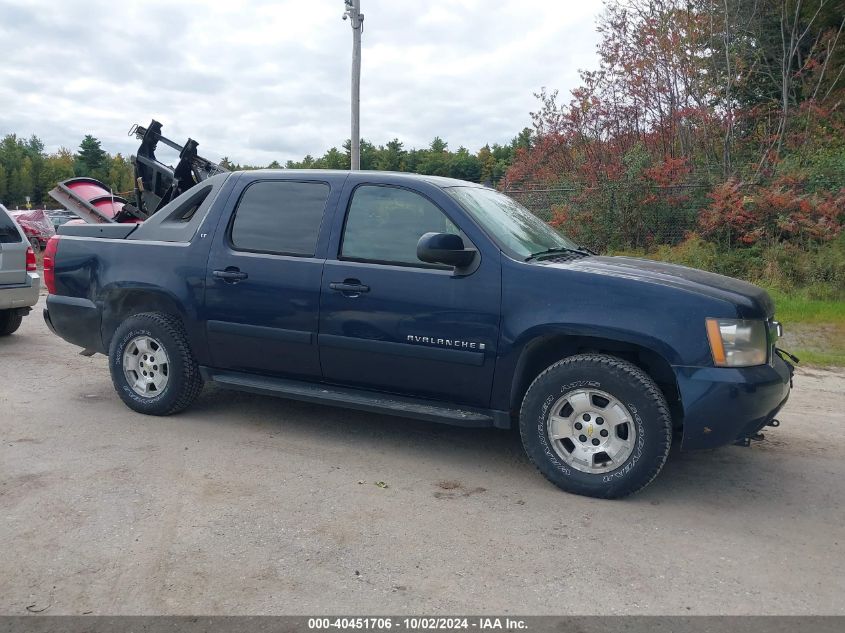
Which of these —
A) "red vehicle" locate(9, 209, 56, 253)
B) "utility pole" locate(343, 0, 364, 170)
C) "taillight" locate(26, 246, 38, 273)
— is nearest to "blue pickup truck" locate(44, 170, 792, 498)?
"taillight" locate(26, 246, 38, 273)

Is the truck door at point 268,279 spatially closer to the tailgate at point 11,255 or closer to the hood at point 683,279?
the hood at point 683,279

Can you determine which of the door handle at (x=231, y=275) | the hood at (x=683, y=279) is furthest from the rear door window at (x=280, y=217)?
the hood at (x=683, y=279)

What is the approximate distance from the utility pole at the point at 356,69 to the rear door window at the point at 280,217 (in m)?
10.3

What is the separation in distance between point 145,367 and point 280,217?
1.64m

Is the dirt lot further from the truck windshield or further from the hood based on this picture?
the truck windshield

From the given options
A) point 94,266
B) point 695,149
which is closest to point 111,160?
point 695,149

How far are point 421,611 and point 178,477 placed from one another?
212 centimetres

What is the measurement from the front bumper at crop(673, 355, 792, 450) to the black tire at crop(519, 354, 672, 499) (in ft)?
0.45

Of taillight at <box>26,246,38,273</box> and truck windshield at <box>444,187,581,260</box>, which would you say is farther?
taillight at <box>26,246,38,273</box>

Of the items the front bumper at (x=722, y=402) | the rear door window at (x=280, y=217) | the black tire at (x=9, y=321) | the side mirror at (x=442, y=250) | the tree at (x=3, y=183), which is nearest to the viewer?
the front bumper at (x=722, y=402)

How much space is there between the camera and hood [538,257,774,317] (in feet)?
14.3

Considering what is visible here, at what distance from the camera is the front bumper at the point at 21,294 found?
8891mm

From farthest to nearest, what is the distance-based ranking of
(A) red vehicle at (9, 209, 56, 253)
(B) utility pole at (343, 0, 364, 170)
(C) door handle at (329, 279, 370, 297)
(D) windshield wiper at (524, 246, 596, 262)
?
(A) red vehicle at (9, 209, 56, 253), (B) utility pole at (343, 0, 364, 170), (C) door handle at (329, 279, 370, 297), (D) windshield wiper at (524, 246, 596, 262)

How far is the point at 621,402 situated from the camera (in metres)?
4.32
